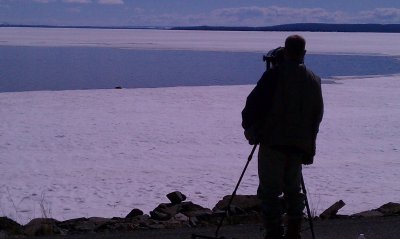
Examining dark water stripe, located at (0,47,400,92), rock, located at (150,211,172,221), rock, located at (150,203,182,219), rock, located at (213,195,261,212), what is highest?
rock, located at (213,195,261,212)

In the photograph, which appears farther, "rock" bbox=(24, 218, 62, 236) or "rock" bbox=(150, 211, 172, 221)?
"rock" bbox=(150, 211, 172, 221)

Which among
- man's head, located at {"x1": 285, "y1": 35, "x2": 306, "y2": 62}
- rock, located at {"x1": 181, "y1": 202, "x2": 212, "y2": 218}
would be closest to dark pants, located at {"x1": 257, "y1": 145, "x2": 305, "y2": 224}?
man's head, located at {"x1": 285, "y1": 35, "x2": 306, "y2": 62}

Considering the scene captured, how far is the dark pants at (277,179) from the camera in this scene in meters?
4.19

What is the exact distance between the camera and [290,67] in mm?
4125

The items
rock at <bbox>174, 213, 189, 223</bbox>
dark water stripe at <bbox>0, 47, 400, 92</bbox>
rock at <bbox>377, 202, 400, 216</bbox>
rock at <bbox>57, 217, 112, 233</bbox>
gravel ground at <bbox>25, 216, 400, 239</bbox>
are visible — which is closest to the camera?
gravel ground at <bbox>25, 216, 400, 239</bbox>

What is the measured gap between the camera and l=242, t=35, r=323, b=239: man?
411 cm

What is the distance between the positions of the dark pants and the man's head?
580 millimetres

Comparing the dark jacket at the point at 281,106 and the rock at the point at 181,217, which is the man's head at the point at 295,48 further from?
the rock at the point at 181,217

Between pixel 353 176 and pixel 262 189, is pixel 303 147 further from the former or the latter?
pixel 353 176

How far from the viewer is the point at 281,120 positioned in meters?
4.14

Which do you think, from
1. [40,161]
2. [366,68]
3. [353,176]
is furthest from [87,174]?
[366,68]

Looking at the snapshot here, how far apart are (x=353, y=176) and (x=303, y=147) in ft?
19.4

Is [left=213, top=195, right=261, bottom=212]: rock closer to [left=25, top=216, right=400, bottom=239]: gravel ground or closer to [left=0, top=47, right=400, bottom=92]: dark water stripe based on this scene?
[left=25, top=216, right=400, bottom=239]: gravel ground

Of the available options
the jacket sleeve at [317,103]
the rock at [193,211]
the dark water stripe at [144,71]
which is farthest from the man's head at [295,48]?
the dark water stripe at [144,71]
